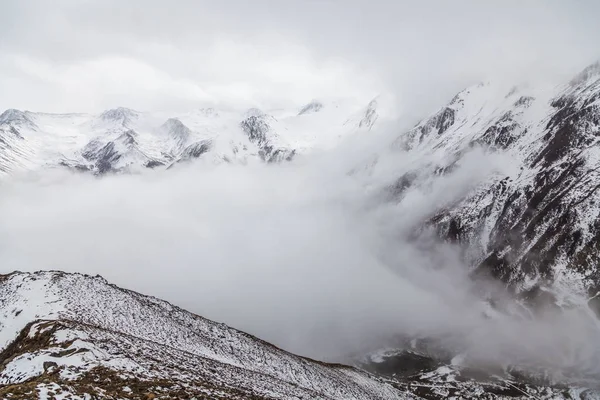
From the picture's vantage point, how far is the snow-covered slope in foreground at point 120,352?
23828mm

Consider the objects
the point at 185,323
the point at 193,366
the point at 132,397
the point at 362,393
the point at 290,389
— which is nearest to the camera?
the point at 132,397

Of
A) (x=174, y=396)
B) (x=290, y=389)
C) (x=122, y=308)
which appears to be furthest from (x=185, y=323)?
(x=174, y=396)

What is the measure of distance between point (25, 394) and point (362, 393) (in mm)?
52618

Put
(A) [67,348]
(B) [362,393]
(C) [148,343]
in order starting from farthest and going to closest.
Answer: (B) [362,393] < (C) [148,343] < (A) [67,348]

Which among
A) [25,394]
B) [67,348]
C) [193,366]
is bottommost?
[25,394]

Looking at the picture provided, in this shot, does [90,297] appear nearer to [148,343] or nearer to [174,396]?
[148,343]

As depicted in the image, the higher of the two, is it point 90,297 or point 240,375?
point 90,297

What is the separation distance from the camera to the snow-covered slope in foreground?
23828 mm

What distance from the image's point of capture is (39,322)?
36000 mm

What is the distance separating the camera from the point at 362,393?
202ft

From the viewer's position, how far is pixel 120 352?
1204 inches

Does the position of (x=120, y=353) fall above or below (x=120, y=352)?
below

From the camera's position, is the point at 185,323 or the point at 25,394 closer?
the point at 25,394

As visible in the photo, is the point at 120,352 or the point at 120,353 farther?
the point at 120,352
